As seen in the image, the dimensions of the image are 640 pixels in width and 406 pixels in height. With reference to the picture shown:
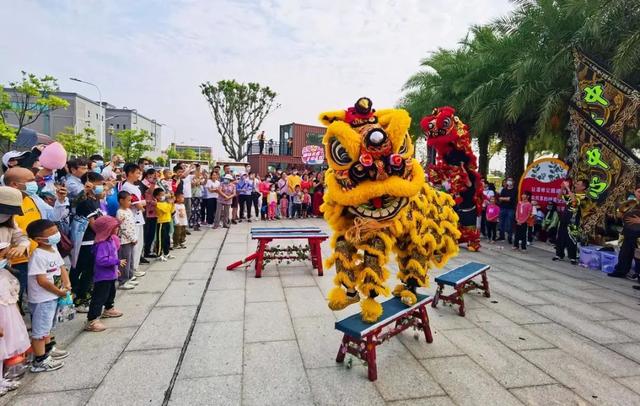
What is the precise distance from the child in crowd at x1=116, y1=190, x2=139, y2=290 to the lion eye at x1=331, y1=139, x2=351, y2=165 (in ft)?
10.7

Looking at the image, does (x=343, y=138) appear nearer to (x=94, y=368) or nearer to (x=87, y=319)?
(x=94, y=368)

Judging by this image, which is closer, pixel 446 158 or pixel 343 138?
pixel 343 138

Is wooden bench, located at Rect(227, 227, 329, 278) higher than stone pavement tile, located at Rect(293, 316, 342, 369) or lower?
higher

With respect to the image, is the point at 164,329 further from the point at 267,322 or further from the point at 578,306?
the point at 578,306

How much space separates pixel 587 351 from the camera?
373cm

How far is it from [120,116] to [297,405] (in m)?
61.3

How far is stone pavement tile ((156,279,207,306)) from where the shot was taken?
15.7 ft

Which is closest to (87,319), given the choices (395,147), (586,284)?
(395,147)

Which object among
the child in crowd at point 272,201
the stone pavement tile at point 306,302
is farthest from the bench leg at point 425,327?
the child in crowd at point 272,201

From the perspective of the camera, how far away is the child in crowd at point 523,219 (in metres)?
8.57

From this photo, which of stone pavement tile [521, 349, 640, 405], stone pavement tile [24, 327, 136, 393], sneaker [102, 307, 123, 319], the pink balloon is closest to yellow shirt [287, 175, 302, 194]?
the pink balloon

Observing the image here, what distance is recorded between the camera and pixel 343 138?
10.2ft

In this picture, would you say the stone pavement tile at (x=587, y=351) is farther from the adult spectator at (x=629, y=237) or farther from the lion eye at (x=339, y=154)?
the adult spectator at (x=629, y=237)

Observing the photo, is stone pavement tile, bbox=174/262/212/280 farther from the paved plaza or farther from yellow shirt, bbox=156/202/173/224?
yellow shirt, bbox=156/202/173/224
